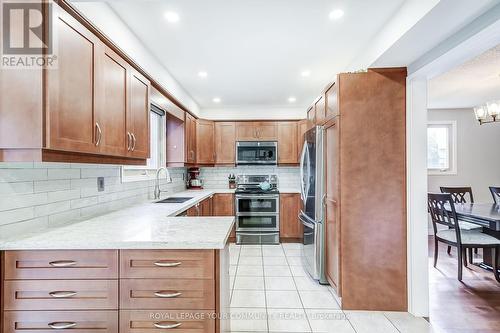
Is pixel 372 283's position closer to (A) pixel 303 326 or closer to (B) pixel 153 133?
(A) pixel 303 326

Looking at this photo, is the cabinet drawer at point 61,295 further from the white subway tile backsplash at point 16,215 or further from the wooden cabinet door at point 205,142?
the wooden cabinet door at point 205,142

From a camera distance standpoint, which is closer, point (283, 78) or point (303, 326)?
point (303, 326)

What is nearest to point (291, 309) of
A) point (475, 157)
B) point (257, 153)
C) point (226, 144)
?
point (257, 153)

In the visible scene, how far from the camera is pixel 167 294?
4.53 feet

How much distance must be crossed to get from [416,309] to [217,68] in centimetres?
313

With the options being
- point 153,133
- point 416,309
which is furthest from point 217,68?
point 416,309

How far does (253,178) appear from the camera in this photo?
5.13 m

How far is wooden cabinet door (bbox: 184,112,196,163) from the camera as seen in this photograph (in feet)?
13.4

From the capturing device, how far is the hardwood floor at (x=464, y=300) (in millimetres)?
2170

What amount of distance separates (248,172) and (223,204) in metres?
0.91

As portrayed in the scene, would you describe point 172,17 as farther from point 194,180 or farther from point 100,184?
point 194,180

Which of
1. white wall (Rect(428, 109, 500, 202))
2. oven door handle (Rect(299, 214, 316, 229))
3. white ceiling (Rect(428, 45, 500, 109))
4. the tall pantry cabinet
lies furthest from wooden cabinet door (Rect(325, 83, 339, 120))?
white wall (Rect(428, 109, 500, 202))

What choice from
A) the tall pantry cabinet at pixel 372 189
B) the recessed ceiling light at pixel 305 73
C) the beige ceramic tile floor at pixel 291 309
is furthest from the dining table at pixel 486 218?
the recessed ceiling light at pixel 305 73

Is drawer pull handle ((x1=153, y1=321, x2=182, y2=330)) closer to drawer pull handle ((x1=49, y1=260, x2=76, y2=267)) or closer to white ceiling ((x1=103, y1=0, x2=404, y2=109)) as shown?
drawer pull handle ((x1=49, y1=260, x2=76, y2=267))
